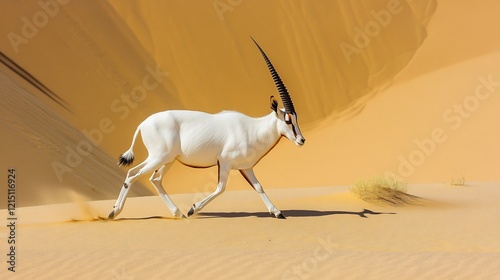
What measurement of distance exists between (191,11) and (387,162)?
13.4 metres

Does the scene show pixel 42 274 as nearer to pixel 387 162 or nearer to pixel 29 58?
pixel 387 162

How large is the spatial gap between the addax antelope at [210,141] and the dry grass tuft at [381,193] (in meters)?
2.91

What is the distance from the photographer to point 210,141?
8.41 m

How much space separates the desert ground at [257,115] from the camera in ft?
20.5

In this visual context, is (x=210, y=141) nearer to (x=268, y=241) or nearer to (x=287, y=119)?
(x=287, y=119)

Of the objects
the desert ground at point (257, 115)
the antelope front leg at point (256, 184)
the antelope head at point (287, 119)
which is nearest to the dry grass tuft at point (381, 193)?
the desert ground at point (257, 115)

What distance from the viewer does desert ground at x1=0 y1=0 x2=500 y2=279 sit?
6.26 m

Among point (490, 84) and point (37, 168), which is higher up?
point (490, 84)

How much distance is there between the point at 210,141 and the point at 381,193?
418 cm

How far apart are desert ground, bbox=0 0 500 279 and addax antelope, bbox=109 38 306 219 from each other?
757mm

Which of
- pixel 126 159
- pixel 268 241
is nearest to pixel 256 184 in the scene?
A: pixel 268 241

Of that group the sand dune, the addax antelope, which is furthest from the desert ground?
the addax antelope

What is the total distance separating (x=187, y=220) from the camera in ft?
28.1

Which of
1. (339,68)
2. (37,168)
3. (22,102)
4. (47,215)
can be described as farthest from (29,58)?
(47,215)
